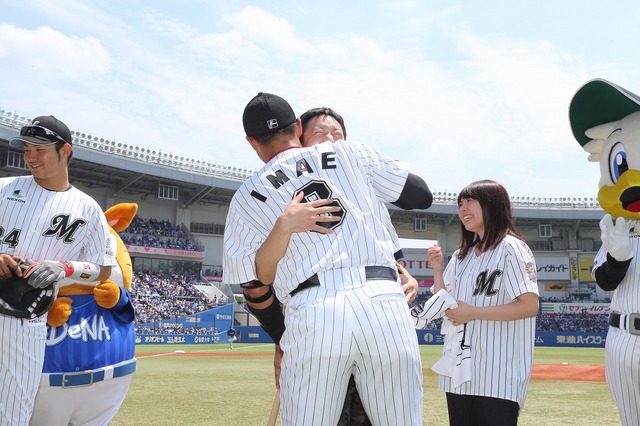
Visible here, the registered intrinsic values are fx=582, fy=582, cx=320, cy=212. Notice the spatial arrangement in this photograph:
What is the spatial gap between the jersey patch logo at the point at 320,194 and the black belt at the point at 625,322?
65.3 inches

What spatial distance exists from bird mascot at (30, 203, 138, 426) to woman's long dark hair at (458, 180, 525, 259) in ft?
6.85

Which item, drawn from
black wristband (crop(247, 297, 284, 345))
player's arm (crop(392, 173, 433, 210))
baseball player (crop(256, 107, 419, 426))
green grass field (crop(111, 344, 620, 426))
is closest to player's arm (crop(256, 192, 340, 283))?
baseball player (crop(256, 107, 419, 426))

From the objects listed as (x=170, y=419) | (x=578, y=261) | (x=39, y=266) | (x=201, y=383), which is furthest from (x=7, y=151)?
(x=578, y=261)

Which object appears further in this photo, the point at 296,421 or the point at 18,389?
the point at 18,389

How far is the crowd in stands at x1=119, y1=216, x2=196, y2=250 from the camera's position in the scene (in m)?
34.7

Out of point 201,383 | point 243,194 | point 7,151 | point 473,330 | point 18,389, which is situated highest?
point 7,151

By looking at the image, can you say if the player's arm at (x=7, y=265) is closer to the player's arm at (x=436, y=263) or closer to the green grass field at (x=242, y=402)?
the player's arm at (x=436, y=263)

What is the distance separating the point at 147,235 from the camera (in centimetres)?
3556

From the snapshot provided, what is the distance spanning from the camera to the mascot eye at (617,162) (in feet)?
9.87

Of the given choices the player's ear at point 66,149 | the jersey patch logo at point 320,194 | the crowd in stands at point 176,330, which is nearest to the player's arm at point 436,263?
the jersey patch logo at point 320,194

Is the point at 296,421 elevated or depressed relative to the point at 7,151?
depressed

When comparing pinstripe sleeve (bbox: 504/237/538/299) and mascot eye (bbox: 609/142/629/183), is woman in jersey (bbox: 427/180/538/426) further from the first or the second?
mascot eye (bbox: 609/142/629/183)

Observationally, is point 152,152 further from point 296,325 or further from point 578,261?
point 296,325

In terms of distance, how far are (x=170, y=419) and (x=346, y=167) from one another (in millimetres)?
4584
